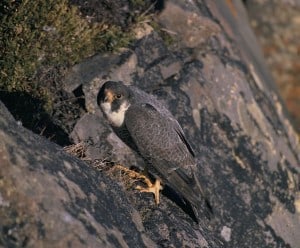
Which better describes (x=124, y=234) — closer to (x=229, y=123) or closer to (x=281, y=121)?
(x=229, y=123)

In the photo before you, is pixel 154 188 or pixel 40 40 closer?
pixel 154 188

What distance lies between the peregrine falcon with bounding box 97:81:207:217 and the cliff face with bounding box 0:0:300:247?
24 cm

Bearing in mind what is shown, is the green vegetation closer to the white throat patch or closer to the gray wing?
the white throat patch

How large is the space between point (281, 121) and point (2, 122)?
6.08 m

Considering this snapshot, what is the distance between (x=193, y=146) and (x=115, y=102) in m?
1.84

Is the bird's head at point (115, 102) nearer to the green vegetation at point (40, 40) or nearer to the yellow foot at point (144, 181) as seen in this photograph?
the yellow foot at point (144, 181)

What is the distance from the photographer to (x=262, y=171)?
360 inches

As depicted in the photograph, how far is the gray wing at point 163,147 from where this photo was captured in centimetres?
695

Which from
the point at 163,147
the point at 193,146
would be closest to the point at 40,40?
the point at 193,146

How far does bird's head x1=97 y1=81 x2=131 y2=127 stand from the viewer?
702cm

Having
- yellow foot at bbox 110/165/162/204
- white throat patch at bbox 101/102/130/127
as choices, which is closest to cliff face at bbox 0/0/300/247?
yellow foot at bbox 110/165/162/204

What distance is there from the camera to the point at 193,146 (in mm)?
8586

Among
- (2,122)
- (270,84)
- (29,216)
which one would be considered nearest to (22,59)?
(2,122)

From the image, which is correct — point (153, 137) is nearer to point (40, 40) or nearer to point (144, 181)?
point (144, 181)
